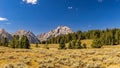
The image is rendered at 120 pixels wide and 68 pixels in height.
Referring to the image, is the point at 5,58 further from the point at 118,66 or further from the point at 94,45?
the point at 94,45

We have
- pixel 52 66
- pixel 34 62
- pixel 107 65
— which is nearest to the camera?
pixel 52 66

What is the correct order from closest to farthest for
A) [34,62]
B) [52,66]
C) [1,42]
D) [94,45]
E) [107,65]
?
[52,66]
[34,62]
[107,65]
[94,45]
[1,42]

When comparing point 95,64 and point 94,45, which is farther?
point 94,45

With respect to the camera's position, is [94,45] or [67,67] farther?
[94,45]

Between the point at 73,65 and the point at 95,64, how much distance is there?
110 inches

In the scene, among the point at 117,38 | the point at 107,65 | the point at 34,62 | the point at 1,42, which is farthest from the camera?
the point at 117,38

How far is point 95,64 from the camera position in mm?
26656

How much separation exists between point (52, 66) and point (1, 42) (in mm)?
129052

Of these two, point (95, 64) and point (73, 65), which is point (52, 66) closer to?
point (73, 65)

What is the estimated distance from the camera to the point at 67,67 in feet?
84.1

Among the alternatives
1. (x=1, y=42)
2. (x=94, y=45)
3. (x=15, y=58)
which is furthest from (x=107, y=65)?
(x=1, y=42)

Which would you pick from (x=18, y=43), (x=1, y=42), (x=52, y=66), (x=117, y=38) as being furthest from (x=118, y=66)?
(x=117, y=38)

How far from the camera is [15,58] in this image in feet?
92.3

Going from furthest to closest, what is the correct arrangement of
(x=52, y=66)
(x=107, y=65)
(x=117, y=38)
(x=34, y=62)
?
(x=117, y=38), (x=107, y=65), (x=34, y=62), (x=52, y=66)
